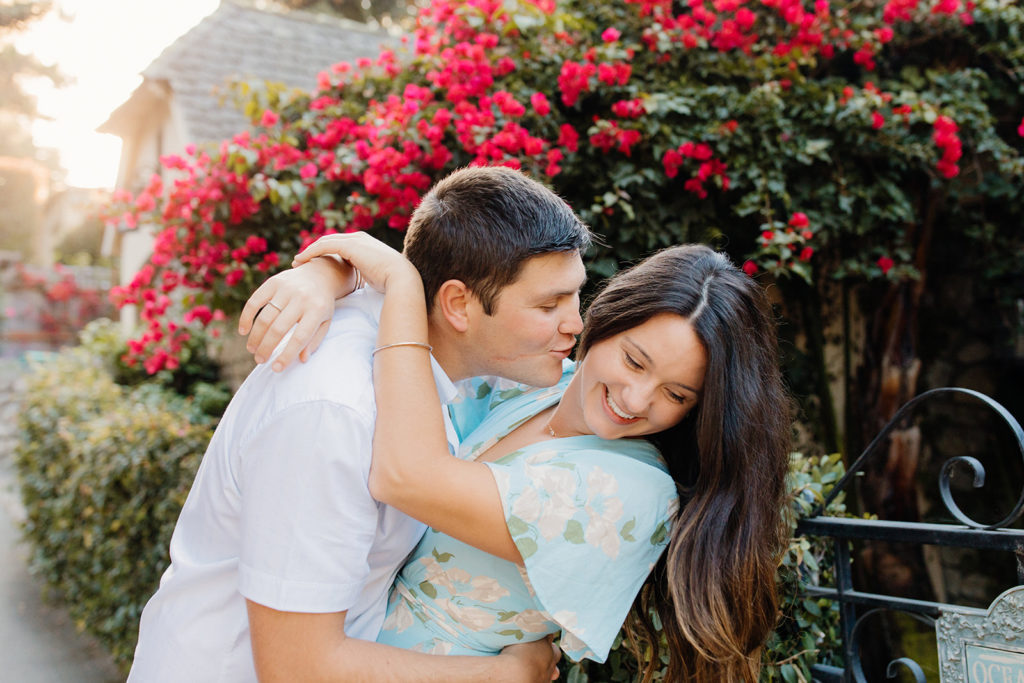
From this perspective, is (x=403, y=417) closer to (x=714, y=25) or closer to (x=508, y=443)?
(x=508, y=443)

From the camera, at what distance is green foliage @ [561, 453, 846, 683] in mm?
2016

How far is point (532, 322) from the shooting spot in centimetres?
184

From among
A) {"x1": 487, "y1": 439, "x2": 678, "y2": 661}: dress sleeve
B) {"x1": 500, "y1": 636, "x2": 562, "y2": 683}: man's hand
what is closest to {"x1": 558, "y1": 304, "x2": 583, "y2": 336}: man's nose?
{"x1": 487, "y1": 439, "x2": 678, "y2": 661}: dress sleeve

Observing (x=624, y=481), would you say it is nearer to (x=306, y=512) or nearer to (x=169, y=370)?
(x=306, y=512)

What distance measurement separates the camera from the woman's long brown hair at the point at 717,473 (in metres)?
1.65

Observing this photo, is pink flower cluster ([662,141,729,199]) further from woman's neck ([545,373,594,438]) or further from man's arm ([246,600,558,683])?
man's arm ([246,600,558,683])

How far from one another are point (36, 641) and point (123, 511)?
1.41m

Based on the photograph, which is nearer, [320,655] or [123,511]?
[320,655]

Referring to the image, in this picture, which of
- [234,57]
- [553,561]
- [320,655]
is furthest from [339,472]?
[234,57]

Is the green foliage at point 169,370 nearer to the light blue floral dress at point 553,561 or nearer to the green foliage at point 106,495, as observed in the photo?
the green foliage at point 106,495

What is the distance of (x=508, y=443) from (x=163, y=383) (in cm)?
752

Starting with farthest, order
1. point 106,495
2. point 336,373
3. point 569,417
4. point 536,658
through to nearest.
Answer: point 106,495, point 569,417, point 536,658, point 336,373

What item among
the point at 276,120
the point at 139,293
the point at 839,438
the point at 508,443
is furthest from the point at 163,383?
the point at 508,443

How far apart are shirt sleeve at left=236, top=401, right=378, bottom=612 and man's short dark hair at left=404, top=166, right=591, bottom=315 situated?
498 mm
